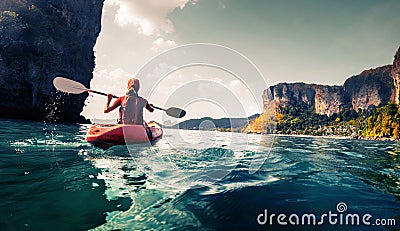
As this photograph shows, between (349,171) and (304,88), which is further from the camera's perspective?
(304,88)

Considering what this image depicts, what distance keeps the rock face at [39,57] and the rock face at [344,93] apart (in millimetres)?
166631

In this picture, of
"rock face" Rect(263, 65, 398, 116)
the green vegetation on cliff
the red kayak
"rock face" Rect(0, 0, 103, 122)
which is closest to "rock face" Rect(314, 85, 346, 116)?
"rock face" Rect(263, 65, 398, 116)

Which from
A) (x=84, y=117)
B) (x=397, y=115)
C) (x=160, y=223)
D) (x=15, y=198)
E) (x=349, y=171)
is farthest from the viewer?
(x=397, y=115)

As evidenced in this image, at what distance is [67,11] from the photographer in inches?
1572

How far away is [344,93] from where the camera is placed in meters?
162

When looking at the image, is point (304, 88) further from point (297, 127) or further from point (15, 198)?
point (15, 198)

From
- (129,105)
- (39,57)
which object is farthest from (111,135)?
(39,57)

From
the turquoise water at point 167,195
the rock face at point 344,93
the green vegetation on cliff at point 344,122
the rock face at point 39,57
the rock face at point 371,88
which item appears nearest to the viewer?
the turquoise water at point 167,195

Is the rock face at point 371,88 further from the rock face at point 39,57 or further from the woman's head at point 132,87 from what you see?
the woman's head at point 132,87

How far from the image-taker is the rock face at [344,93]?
14088cm

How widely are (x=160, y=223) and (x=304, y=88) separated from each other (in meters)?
206

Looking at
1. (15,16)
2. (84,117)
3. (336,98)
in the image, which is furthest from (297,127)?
(15,16)

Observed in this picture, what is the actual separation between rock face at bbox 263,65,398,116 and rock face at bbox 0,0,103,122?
166631 millimetres

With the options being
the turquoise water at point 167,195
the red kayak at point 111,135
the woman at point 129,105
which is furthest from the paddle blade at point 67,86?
the turquoise water at point 167,195
